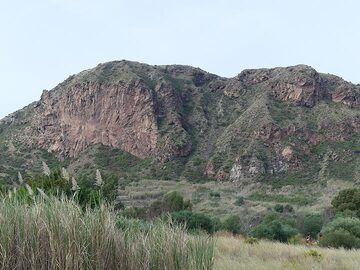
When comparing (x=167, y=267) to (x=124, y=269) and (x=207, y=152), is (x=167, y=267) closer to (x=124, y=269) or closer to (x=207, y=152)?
(x=124, y=269)

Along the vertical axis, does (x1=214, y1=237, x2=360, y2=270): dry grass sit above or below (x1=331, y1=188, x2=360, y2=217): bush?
above

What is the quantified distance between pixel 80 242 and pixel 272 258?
612 cm

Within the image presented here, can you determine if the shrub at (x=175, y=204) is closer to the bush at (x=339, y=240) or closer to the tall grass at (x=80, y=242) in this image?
the bush at (x=339, y=240)

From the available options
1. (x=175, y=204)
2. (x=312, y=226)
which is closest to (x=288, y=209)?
(x=175, y=204)

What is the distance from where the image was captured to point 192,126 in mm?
74375

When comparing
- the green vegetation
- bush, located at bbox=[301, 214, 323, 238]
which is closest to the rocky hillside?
the green vegetation

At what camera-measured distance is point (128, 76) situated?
7962 cm

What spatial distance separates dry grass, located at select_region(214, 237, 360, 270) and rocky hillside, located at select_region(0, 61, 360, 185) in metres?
47.0

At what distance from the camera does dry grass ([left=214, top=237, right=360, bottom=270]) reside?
25.9ft

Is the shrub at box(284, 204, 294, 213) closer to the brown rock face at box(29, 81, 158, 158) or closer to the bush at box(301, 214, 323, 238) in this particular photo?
the bush at box(301, 214, 323, 238)

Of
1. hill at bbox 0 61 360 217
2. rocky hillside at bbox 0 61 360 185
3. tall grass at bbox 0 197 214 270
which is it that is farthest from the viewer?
rocky hillside at bbox 0 61 360 185

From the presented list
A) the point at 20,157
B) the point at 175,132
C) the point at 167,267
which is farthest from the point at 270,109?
the point at 167,267

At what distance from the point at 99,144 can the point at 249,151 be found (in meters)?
27.2

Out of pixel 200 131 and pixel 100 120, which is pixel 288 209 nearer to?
pixel 200 131
